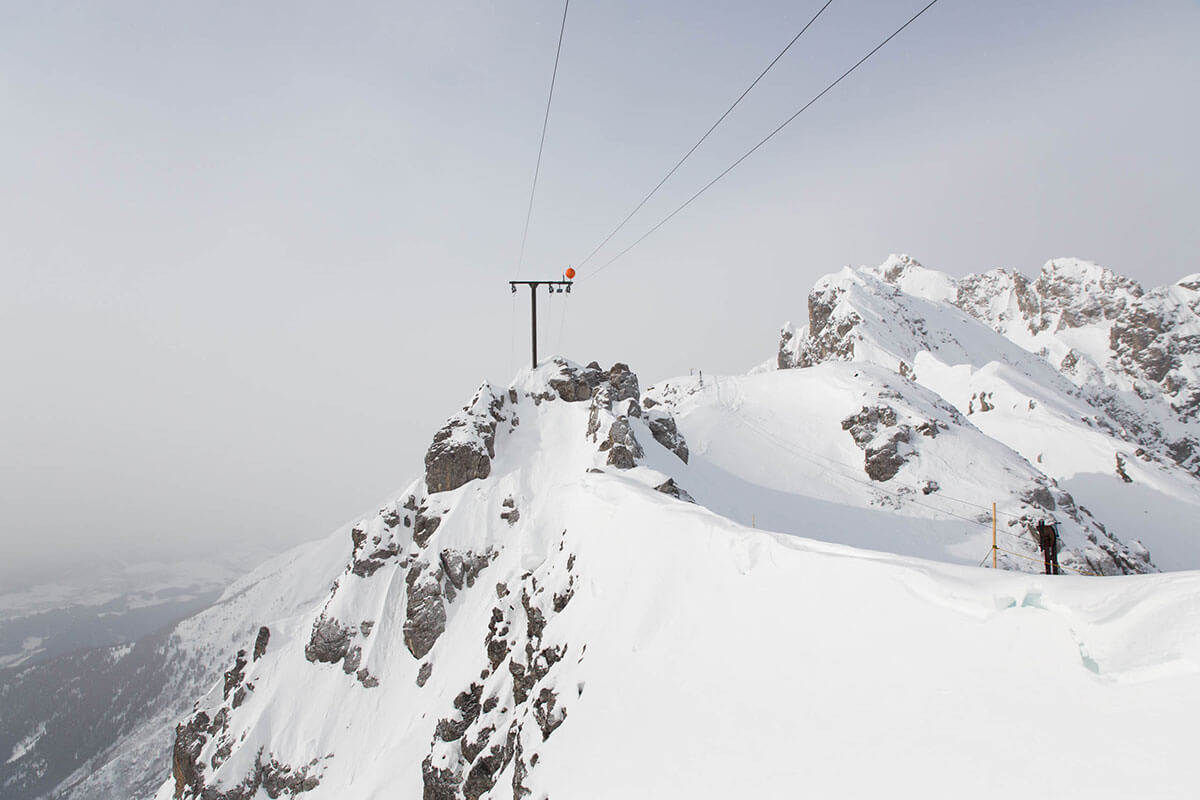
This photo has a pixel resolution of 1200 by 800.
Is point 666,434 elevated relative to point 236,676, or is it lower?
elevated

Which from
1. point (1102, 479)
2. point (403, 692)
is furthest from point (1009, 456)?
point (403, 692)

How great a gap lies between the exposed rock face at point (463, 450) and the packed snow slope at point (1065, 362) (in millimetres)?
35312

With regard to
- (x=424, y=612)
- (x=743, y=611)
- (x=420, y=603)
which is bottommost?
(x=424, y=612)

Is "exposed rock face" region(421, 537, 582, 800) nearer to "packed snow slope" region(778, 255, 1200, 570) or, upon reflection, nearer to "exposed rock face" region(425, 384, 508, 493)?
"exposed rock face" region(425, 384, 508, 493)

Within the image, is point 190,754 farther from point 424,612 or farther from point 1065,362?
point 1065,362

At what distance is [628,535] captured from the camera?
601 inches

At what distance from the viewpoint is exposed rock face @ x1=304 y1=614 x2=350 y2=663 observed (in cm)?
3738

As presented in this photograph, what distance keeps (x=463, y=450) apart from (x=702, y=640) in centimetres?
3062

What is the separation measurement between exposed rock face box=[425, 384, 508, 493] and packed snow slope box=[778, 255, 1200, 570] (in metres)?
35.3

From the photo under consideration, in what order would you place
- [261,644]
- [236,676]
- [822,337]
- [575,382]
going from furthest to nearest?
[822,337] < [236,676] < [261,644] < [575,382]

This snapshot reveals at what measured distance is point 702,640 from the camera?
10328 mm

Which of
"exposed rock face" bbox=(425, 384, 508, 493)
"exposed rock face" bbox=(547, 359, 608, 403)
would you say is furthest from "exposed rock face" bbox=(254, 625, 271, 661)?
"exposed rock face" bbox=(547, 359, 608, 403)

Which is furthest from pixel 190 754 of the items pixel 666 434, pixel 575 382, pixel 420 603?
pixel 666 434

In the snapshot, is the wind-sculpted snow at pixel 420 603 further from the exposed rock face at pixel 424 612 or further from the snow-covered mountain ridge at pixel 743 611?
the snow-covered mountain ridge at pixel 743 611
